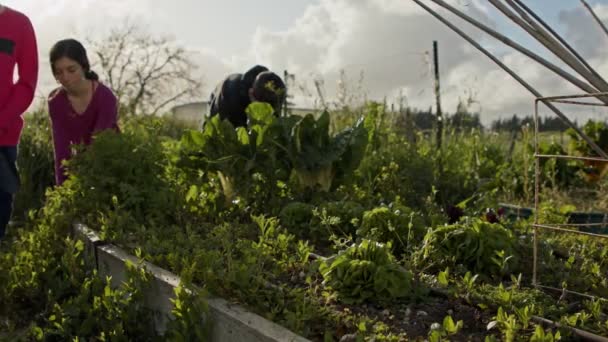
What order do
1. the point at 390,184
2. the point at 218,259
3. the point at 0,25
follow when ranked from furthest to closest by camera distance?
the point at 390,184, the point at 0,25, the point at 218,259

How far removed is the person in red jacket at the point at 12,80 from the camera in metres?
3.73

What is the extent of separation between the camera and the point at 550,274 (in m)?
3.00

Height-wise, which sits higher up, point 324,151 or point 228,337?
point 324,151

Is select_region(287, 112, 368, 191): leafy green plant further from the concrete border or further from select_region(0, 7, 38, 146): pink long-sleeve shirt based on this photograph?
select_region(0, 7, 38, 146): pink long-sleeve shirt

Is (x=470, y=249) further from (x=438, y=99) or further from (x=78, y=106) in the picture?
(x=438, y=99)

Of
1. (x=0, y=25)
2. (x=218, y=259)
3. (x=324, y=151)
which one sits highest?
(x=0, y=25)

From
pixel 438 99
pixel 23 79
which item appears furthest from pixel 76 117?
pixel 438 99

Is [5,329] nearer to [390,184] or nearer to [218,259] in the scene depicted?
[218,259]

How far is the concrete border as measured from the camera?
2215mm

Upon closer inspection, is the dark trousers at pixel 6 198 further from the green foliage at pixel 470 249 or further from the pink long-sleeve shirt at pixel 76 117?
the green foliage at pixel 470 249

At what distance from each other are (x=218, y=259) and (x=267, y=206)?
4.42ft

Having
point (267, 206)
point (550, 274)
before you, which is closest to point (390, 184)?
point (267, 206)

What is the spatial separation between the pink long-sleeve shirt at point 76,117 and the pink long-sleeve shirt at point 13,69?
2.01 feet

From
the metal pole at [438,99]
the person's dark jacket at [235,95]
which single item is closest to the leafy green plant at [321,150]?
the person's dark jacket at [235,95]
